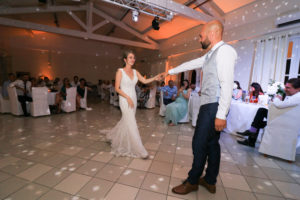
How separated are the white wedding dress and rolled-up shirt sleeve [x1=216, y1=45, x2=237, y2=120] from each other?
1.29 metres

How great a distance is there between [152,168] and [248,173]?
127 cm

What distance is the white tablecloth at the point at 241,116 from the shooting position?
10.0 ft

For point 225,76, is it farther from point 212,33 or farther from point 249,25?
point 249,25

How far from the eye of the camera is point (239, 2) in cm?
474

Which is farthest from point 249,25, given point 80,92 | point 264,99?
point 80,92

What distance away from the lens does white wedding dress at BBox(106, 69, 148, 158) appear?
2189mm

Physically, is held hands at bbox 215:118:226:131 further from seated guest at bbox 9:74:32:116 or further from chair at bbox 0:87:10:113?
chair at bbox 0:87:10:113

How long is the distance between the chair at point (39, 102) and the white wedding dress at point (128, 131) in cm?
327

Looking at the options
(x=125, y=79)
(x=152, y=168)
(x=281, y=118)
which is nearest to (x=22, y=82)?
(x=125, y=79)

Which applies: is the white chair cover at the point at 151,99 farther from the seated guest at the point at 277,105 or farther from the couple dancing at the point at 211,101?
the couple dancing at the point at 211,101

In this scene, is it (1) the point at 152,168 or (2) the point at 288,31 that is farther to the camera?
(2) the point at 288,31

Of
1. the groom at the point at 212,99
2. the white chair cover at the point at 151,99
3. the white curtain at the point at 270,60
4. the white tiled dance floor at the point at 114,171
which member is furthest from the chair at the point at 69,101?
the white curtain at the point at 270,60

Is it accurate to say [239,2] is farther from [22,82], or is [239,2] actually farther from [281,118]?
[22,82]

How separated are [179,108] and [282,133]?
219 centimetres
